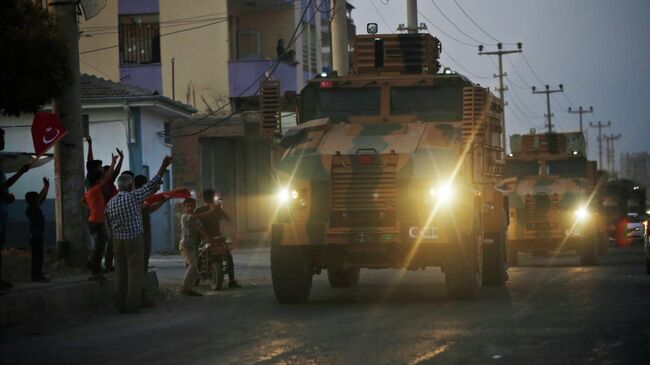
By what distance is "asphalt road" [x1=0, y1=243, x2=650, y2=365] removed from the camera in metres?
10.9

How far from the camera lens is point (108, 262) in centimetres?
1847

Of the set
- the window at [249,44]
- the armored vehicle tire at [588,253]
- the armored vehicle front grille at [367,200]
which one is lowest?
the armored vehicle tire at [588,253]

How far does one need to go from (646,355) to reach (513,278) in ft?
41.6

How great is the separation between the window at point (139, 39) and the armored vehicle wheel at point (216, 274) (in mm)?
24434

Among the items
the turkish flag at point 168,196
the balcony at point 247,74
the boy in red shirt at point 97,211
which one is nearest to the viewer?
the turkish flag at point 168,196

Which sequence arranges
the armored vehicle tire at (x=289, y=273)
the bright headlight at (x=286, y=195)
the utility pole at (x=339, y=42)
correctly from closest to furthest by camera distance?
the bright headlight at (x=286, y=195) → the armored vehicle tire at (x=289, y=273) → the utility pole at (x=339, y=42)

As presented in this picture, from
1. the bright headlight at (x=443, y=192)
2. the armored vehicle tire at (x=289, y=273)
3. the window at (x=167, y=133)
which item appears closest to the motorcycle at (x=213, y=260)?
the armored vehicle tire at (x=289, y=273)

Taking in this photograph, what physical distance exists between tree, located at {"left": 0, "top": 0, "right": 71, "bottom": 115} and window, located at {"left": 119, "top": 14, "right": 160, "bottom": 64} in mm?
26501

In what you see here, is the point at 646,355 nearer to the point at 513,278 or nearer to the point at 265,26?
the point at 513,278

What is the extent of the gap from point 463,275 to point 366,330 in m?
3.78

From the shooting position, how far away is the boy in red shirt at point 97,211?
17250 mm

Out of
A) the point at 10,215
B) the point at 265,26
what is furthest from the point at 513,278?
the point at 265,26

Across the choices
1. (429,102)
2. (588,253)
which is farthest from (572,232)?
(429,102)

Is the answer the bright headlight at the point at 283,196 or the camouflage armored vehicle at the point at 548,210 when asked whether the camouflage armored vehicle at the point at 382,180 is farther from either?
the camouflage armored vehicle at the point at 548,210
